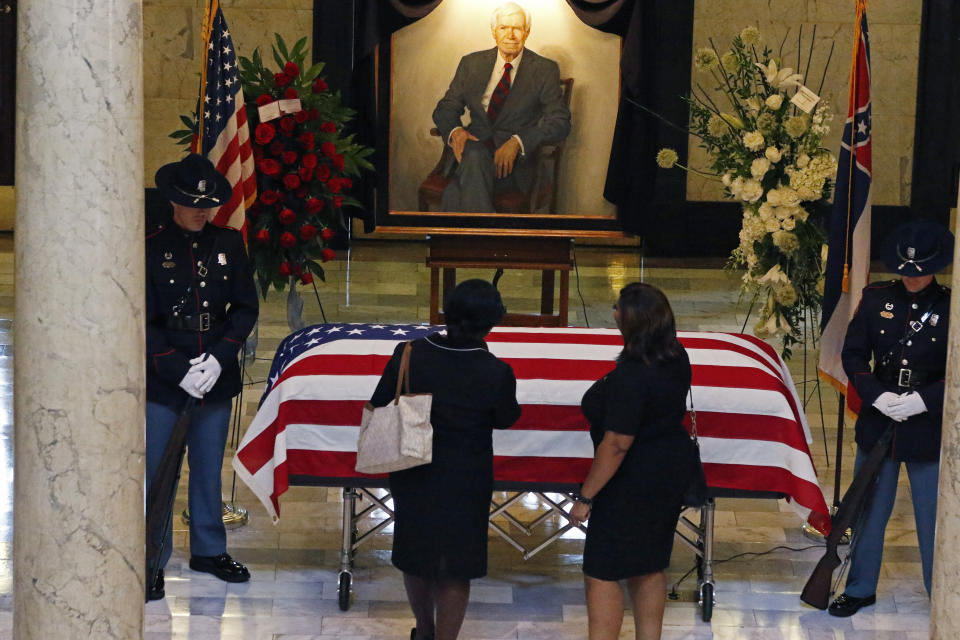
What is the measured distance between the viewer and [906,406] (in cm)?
520

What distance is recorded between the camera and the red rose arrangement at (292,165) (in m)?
7.81

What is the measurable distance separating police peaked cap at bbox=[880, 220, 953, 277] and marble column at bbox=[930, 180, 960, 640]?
1664mm

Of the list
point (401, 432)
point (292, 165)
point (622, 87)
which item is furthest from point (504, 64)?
point (401, 432)

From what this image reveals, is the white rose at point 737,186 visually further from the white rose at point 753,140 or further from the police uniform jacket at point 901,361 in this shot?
the police uniform jacket at point 901,361

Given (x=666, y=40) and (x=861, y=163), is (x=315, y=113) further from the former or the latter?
(x=666, y=40)

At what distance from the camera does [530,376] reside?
5.46 meters

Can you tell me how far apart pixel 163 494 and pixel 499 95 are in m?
5.54

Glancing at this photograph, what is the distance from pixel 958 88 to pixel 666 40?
2823mm

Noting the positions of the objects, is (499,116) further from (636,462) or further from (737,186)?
(636,462)

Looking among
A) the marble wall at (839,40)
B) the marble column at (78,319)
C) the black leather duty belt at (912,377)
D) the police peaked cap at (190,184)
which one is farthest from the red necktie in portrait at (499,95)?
the marble column at (78,319)

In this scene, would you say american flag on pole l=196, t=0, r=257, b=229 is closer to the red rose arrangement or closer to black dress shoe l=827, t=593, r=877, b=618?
the red rose arrangement

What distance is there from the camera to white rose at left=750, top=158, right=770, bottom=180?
671cm

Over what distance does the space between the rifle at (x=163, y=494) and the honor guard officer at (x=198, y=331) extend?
4.7 inches

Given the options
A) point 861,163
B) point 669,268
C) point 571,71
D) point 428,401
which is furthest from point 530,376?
point 669,268
